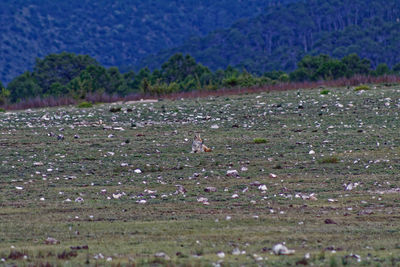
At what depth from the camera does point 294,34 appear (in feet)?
378

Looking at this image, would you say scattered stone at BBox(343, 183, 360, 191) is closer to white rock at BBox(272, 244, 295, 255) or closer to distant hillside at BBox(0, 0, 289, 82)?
white rock at BBox(272, 244, 295, 255)

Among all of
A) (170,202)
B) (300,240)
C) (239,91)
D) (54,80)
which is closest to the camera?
(300,240)

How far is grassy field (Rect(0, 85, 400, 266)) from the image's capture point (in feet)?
26.9

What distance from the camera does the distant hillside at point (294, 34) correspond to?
10250 cm

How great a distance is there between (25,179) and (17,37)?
113129 mm

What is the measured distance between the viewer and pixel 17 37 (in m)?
122

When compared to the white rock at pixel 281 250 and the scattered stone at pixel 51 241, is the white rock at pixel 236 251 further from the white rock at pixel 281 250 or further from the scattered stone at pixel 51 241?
the scattered stone at pixel 51 241

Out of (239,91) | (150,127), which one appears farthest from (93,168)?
(239,91)

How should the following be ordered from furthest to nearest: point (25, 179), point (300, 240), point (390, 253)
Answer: point (25, 179)
point (300, 240)
point (390, 253)

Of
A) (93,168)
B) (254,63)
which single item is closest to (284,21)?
(254,63)

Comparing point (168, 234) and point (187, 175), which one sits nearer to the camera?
point (168, 234)

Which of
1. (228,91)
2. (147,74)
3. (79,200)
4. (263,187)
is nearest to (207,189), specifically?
(263,187)

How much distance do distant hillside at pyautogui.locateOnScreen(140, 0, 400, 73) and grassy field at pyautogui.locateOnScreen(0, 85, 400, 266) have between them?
3135 inches

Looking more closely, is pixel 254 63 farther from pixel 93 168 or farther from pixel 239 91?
pixel 93 168
